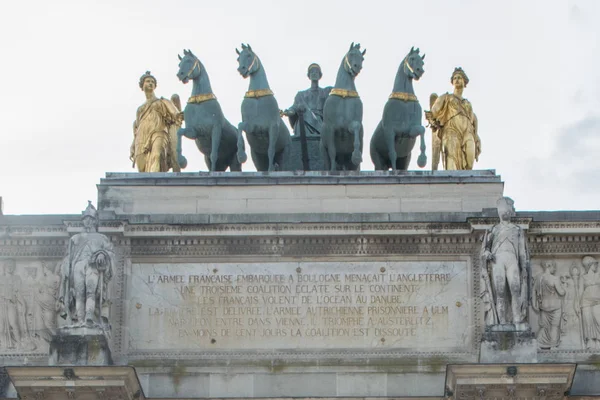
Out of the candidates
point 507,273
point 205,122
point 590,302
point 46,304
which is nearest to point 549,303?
point 590,302

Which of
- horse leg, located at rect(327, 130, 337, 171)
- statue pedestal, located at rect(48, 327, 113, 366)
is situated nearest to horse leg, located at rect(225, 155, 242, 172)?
horse leg, located at rect(327, 130, 337, 171)

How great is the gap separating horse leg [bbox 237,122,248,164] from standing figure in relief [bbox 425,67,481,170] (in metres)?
3.66

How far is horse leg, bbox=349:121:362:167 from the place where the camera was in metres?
35.9

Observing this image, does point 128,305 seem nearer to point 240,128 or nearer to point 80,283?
point 80,283

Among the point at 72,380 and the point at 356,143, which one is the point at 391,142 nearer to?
the point at 356,143

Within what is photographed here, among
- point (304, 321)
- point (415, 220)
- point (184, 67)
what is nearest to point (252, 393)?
point (304, 321)

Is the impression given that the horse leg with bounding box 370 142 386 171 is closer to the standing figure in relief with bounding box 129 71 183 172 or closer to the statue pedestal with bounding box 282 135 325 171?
the statue pedestal with bounding box 282 135 325 171

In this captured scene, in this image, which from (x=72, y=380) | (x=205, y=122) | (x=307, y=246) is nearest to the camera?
(x=72, y=380)

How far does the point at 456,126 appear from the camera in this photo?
3741 centimetres

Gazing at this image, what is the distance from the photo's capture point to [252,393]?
109ft

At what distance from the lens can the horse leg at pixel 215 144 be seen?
3653 centimetres

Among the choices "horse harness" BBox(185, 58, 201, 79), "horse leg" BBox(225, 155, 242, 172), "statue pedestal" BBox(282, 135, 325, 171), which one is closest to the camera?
"horse harness" BBox(185, 58, 201, 79)

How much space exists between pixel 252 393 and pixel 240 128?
558 centimetres

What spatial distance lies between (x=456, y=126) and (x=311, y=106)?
4073mm
